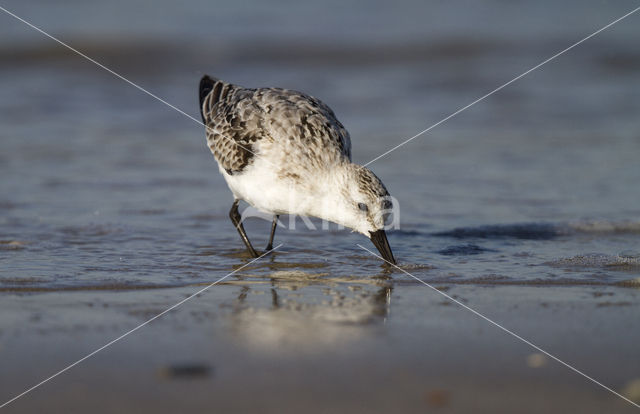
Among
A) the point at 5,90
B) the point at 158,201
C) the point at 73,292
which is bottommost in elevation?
the point at 73,292

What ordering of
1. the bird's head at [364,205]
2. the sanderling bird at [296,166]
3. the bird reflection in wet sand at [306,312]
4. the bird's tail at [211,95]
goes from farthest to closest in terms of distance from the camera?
1. the bird's tail at [211,95]
2. the sanderling bird at [296,166]
3. the bird's head at [364,205]
4. the bird reflection in wet sand at [306,312]

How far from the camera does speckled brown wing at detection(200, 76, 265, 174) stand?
6602mm

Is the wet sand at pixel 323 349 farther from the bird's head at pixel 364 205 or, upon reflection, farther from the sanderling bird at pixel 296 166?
the sanderling bird at pixel 296 166

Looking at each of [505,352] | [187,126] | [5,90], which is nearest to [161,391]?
[505,352]

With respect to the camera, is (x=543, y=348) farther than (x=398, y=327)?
No

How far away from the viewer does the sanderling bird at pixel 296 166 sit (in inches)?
237

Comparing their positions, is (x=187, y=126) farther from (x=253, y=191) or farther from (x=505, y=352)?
(x=505, y=352)

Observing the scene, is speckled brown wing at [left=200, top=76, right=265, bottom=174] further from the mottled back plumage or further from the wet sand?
the wet sand

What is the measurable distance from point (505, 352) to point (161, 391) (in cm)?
189

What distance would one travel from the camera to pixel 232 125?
690 cm

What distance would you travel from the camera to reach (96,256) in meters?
6.23

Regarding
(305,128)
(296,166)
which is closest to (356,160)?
(305,128)

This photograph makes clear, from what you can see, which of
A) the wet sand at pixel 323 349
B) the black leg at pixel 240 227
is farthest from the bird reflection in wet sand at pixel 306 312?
the black leg at pixel 240 227

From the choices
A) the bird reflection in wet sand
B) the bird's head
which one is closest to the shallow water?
the bird reflection in wet sand
